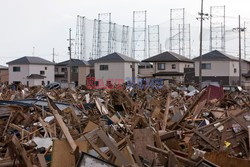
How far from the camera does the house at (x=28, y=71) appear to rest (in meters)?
47.9

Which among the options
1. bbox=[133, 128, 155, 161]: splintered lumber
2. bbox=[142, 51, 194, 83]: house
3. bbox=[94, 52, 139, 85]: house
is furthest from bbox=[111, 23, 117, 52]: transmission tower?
bbox=[133, 128, 155, 161]: splintered lumber

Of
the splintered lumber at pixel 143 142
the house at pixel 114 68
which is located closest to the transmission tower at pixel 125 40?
the house at pixel 114 68

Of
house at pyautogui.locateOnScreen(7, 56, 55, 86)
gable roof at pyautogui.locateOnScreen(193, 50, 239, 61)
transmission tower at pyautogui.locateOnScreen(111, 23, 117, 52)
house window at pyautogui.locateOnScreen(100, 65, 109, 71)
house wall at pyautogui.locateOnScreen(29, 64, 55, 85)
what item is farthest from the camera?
transmission tower at pyautogui.locateOnScreen(111, 23, 117, 52)

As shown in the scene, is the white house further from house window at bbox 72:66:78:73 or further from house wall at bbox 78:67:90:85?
house window at bbox 72:66:78:73

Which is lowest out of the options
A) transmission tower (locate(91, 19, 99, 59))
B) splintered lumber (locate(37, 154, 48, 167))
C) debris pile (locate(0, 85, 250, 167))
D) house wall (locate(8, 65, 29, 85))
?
splintered lumber (locate(37, 154, 48, 167))

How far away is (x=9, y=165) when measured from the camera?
4996 millimetres

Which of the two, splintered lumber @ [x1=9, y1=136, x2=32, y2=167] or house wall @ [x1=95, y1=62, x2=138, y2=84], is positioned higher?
house wall @ [x1=95, y1=62, x2=138, y2=84]

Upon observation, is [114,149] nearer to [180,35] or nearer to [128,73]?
[128,73]

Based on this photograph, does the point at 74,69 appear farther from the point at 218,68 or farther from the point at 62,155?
the point at 62,155

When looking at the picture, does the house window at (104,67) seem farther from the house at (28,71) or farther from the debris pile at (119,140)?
the debris pile at (119,140)

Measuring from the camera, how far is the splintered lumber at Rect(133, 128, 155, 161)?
5012 millimetres

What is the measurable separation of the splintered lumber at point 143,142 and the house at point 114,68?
38054mm

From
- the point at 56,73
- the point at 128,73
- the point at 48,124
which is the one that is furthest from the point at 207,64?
the point at 48,124

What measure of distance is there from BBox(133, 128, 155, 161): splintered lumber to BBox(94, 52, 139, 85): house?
1498 inches
